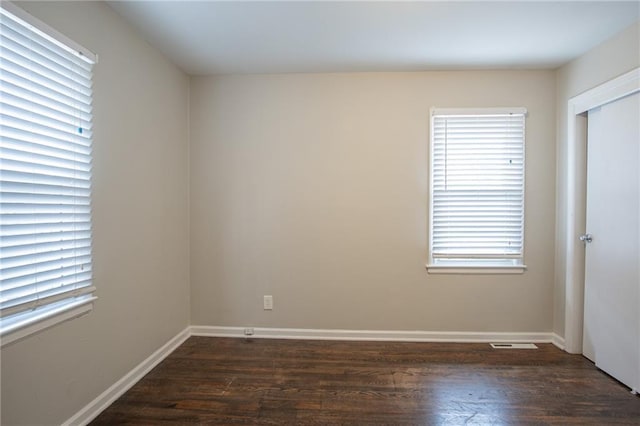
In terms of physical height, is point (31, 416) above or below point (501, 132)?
below

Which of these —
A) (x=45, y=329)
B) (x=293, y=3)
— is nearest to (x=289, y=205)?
(x=293, y=3)

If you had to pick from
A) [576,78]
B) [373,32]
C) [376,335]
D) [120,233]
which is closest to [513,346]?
[376,335]

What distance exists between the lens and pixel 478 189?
2736mm

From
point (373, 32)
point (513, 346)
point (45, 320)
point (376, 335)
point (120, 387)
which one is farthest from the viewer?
point (376, 335)

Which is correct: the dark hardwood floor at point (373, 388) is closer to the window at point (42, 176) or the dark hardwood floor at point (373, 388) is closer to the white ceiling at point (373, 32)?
the window at point (42, 176)

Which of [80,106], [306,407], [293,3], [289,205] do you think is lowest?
[306,407]

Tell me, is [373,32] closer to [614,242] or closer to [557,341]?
[614,242]

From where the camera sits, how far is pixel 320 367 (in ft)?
7.64

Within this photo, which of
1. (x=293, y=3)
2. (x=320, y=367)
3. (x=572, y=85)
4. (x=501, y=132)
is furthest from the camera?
(x=501, y=132)

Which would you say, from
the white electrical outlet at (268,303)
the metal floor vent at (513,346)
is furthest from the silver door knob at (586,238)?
the white electrical outlet at (268,303)

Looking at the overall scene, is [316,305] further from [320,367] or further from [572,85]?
[572,85]

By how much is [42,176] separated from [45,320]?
2.34 ft

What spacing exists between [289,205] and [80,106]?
1665mm

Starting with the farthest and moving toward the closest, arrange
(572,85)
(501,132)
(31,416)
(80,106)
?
1. (501,132)
2. (572,85)
3. (80,106)
4. (31,416)
